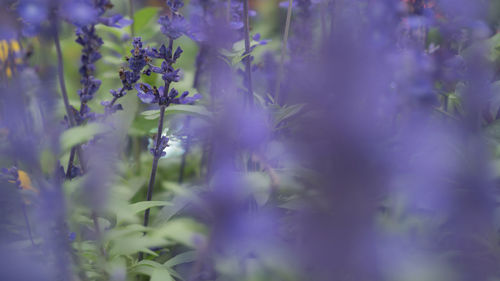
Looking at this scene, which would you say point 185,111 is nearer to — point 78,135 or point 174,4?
point 174,4

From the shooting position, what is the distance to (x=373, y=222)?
57 cm

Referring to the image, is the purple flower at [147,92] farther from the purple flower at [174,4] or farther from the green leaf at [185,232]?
the green leaf at [185,232]

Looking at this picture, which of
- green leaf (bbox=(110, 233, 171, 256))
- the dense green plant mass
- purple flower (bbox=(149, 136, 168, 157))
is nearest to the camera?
the dense green plant mass

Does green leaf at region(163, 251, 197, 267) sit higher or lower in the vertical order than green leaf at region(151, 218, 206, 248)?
higher

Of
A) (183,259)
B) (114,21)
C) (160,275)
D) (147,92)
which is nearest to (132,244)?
(160,275)

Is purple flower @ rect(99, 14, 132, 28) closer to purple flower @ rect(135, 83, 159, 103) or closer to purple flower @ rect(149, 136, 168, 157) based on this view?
purple flower @ rect(135, 83, 159, 103)

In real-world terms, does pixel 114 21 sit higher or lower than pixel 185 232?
higher

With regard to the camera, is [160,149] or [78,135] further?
[160,149]

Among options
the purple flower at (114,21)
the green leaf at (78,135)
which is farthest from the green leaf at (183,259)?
the purple flower at (114,21)

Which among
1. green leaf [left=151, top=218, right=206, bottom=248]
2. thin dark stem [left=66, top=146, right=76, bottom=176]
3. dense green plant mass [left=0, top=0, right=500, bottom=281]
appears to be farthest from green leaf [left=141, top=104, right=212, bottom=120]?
Result: green leaf [left=151, top=218, right=206, bottom=248]

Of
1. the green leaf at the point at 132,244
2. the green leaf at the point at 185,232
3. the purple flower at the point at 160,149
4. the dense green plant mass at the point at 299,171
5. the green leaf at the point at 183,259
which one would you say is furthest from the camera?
the purple flower at the point at 160,149

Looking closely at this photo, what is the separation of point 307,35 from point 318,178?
135 cm

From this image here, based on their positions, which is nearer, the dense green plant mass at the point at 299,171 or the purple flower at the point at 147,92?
the dense green plant mass at the point at 299,171

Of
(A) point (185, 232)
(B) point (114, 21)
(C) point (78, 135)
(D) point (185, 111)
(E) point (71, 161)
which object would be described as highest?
(B) point (114, 21)
